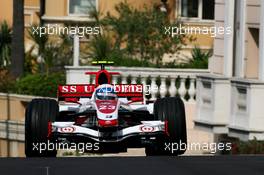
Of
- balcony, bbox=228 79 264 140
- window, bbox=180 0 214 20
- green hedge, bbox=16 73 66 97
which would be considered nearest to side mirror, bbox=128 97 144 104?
balcony, bbox=228 79 264 140

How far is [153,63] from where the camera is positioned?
36000mm

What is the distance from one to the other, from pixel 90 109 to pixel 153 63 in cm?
1617

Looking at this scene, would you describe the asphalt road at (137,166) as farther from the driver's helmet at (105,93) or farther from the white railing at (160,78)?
the white railing at (160,78)

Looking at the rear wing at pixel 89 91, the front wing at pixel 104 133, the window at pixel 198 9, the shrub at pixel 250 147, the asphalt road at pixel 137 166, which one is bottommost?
the shrub at pixel 250 147

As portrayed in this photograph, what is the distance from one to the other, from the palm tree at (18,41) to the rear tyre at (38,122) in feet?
57.6

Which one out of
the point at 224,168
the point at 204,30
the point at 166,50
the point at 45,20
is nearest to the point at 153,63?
the point at 166,50

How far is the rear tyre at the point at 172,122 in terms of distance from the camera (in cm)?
1975

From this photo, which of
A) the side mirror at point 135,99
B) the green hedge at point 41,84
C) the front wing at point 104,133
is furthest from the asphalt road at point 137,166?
the green hedge at point 41,84

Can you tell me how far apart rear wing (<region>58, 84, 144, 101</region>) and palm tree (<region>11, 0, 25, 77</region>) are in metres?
16.5

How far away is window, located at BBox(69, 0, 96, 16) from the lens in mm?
41250

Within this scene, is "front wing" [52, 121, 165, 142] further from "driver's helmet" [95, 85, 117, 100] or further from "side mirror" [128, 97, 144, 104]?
"side mirror" [128, 97, 144, 104]

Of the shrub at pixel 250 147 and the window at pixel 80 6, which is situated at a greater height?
the window at pixel 80 6

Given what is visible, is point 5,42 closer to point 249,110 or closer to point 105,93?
point 249,110

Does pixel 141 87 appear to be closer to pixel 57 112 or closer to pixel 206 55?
pixel 57 112
